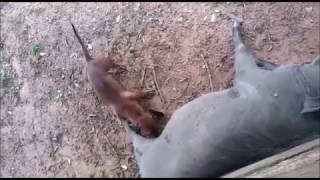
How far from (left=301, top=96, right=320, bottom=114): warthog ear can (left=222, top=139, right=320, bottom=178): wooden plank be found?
168 mm

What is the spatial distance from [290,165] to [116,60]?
1.45 m

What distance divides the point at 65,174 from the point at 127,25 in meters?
1.07

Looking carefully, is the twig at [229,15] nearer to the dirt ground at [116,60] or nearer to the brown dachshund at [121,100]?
the dirt ground at [116,60]

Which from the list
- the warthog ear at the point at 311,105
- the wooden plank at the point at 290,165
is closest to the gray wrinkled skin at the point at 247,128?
the warthog ear at the point at 311,105

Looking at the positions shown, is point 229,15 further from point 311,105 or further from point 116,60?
point 311,105

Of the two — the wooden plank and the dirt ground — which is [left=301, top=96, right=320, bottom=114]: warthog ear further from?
the dirt ground

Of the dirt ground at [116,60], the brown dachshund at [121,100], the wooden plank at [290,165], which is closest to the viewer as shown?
the wooden plank at [290,165]

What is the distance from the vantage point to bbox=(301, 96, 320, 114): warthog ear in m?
2.83

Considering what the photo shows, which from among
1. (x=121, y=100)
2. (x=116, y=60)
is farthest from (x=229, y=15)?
(x=121, y=100)

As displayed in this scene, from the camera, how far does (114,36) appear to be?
3.77 m

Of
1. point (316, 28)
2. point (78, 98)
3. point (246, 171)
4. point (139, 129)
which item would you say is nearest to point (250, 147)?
point (246, 171)

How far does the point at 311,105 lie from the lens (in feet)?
9.36

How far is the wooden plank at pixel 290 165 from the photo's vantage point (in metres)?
2.73

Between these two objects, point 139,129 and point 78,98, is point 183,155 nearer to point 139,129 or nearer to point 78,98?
point 139,129
